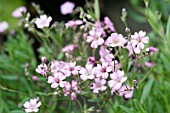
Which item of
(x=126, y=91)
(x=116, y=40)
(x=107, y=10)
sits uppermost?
(x=107, y=10)

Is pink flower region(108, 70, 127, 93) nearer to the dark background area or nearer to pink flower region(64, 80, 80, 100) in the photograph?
pink flower region(64, 80, 80, 100)

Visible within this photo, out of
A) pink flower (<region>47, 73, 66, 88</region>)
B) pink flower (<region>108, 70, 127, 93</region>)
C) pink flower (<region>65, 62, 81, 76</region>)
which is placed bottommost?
pink flower (<region>108, 70, 127, 93</region>)

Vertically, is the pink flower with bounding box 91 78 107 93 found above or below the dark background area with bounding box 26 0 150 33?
below

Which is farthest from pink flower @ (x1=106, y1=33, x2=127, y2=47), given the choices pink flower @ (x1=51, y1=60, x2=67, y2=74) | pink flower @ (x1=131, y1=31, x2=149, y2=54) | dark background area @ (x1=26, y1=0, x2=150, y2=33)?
dark background area @ (x1=26, y1=0, x2=150, y2=33)

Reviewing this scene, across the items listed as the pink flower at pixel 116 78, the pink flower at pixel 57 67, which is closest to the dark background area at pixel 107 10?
the pink flower at pixel 57 67

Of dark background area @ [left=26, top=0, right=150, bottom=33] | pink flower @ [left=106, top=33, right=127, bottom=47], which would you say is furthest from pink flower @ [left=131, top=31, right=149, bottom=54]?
dark background area @ [left=26, top=0, right=150, bottom=33]

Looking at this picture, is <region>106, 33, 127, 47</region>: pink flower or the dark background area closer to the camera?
<region>106, 33, 127, 47</region>: pink flower

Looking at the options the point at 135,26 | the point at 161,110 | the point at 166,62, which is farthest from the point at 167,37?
the point at 135,26

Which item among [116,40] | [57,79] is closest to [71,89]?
[57,79]

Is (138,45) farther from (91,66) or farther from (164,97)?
(164,97)

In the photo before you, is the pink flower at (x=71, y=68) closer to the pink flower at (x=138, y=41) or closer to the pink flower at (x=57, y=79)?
the pink flower at (x=57, y=79)

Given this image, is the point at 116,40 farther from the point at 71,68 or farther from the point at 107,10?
the point at 107,10
